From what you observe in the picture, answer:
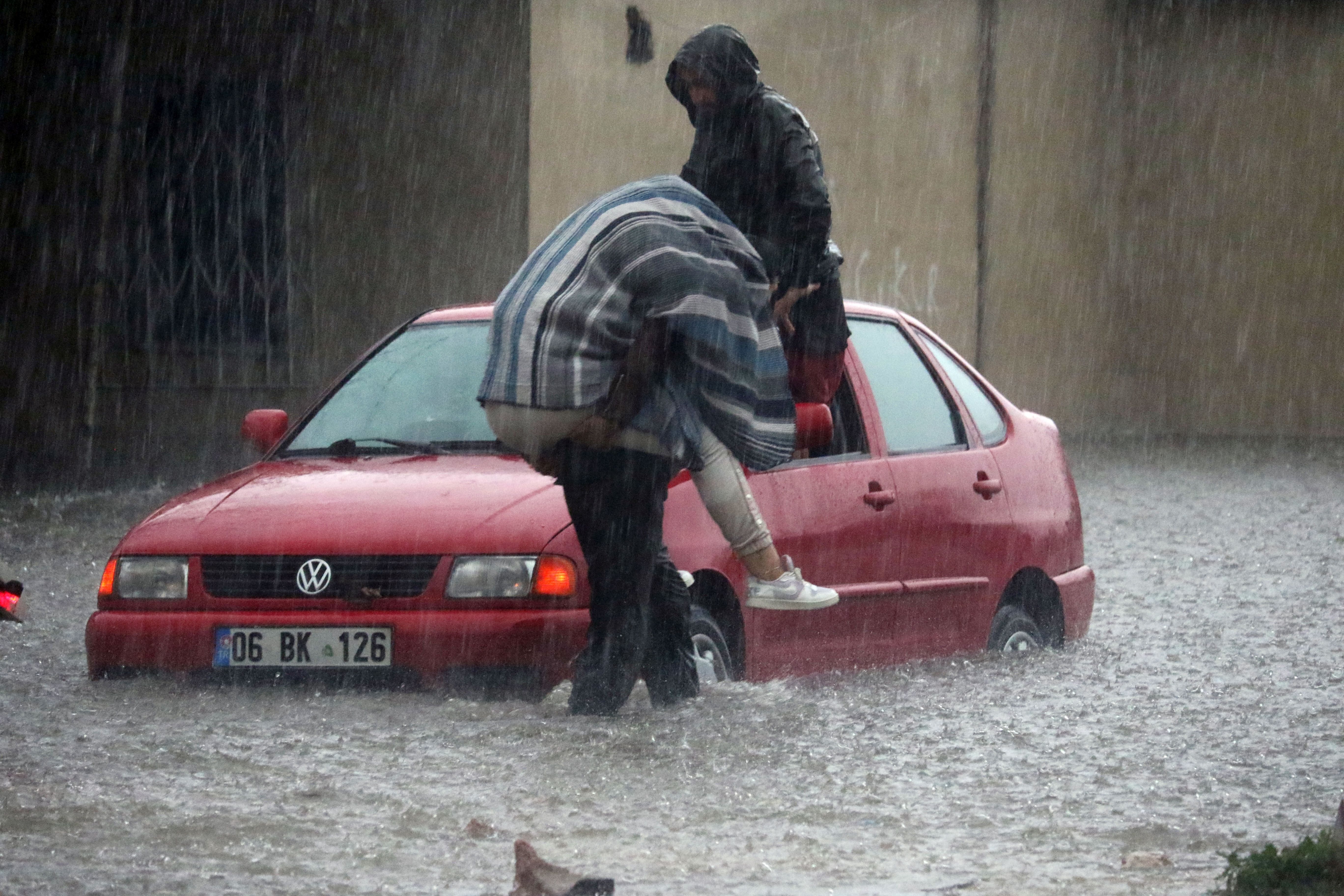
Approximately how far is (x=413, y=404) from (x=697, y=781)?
2341 mm

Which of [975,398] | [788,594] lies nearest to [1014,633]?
[975,398]

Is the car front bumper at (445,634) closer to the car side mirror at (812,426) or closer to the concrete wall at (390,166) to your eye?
the car side mirror at (812,426)

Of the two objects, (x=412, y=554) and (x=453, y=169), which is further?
(x=453, y=169)

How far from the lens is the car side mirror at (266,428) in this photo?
23.6ft

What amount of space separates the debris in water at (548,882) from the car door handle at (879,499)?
294 centimetres

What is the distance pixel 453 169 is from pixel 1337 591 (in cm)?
831

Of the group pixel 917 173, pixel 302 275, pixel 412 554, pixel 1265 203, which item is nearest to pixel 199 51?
pixel 302 275

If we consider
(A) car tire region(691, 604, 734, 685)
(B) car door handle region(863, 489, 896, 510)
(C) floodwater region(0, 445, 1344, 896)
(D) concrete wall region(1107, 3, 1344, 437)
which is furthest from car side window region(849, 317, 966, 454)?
(D) concrete wall region(1107, 3, 1344, 437)

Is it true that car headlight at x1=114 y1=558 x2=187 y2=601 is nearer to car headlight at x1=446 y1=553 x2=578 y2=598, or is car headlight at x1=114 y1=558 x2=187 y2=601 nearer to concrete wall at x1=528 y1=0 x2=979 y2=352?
car headlight at x1=446 y1=553 x2=578 y2=598

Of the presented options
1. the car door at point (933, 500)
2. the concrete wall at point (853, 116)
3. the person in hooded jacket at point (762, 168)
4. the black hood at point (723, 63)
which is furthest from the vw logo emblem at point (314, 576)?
the concrete wall at point (853, 116)

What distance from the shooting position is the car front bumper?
577 cm

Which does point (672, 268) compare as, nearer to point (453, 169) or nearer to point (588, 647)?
point (588, 647)

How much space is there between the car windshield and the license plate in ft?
3.45

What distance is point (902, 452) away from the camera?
730cm
